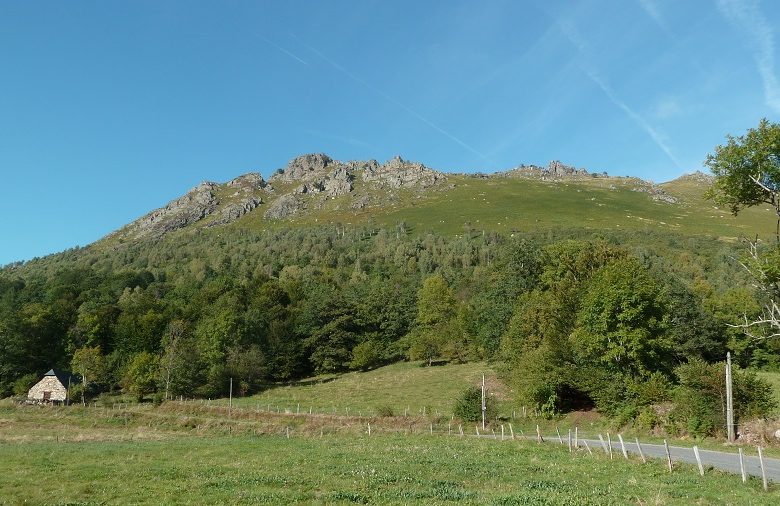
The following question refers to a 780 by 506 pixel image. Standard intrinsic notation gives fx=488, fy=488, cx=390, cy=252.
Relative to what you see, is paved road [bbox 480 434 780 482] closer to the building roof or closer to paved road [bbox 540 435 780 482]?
paved road [bbox 540 435 780 482]

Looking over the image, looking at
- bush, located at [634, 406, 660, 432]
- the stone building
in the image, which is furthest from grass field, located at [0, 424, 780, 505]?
the stone building

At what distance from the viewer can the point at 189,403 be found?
226ft

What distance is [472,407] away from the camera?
4747cm

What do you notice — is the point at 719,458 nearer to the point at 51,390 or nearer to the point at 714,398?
the point at 714,398

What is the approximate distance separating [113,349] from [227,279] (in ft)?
126

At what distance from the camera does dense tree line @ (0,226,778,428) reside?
4661cm

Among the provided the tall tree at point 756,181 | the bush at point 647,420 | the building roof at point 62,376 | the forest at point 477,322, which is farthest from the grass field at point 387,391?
the tall tree at point 756,181

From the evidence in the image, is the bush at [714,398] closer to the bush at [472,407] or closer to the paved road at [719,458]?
the paved road at [719,458]

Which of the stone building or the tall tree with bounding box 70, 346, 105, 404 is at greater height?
the tall tree with bounding box 70, 346, 105, 404

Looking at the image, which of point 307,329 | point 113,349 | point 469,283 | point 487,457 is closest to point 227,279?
point 113,349

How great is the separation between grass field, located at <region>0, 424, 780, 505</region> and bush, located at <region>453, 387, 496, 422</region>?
16166mm

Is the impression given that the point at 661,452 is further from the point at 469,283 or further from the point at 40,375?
the point at 40,375

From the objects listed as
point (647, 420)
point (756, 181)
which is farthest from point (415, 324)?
point (756, 181)

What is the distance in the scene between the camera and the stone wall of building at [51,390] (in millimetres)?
81938
